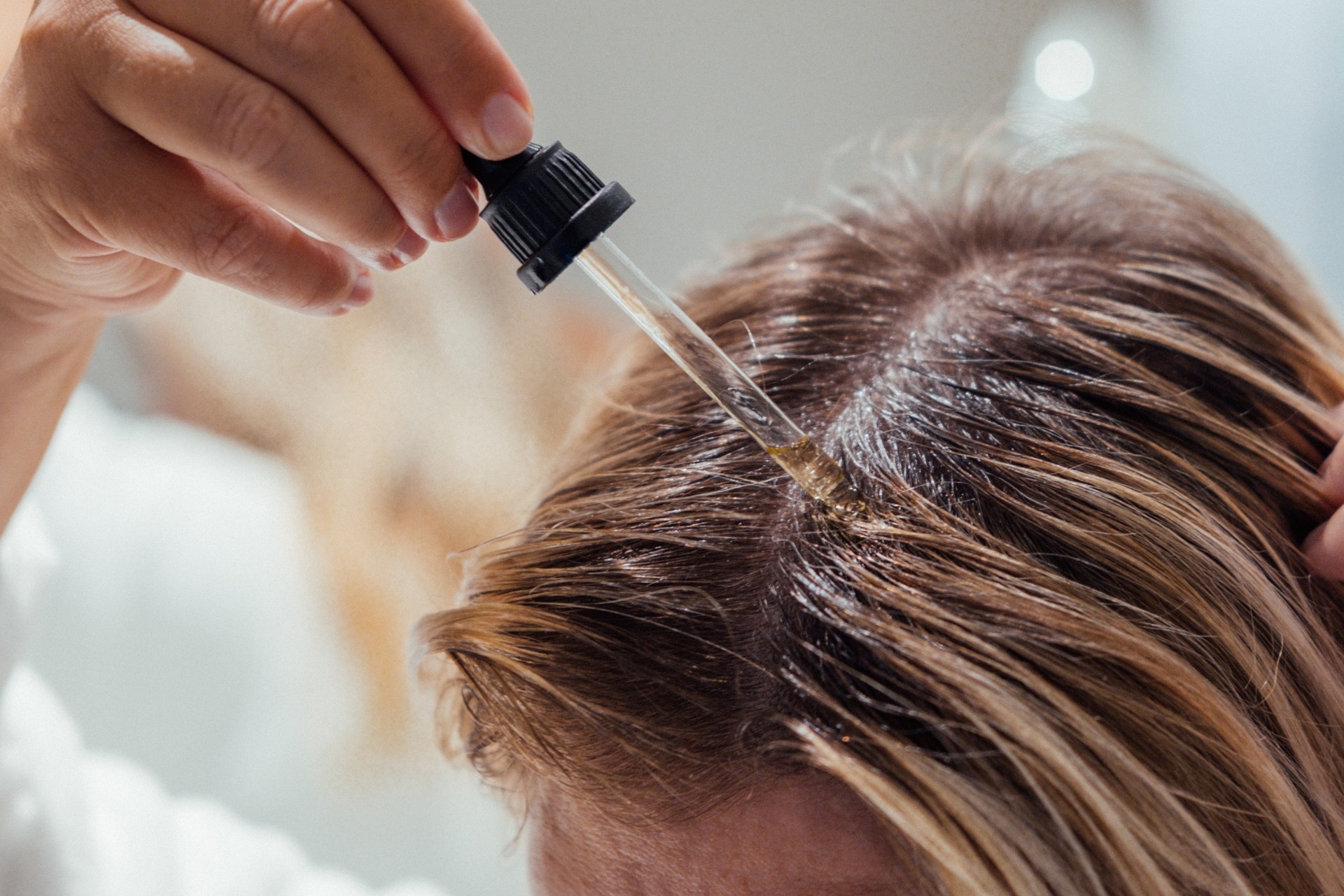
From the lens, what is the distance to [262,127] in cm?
42

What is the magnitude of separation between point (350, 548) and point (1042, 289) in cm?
104

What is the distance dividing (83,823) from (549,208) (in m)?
0.83

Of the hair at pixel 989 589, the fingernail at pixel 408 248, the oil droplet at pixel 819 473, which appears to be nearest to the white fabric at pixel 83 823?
the hair at pixel 989 589

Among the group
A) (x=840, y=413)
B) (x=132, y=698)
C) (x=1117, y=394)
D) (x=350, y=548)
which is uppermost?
(x=1117, y=394)

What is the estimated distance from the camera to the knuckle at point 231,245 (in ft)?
1.51

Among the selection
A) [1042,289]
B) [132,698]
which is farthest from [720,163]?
[132,698]

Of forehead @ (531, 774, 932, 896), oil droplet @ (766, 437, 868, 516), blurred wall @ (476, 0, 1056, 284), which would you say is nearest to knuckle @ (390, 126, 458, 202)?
oil droplet @ (766, 437, 868, 516)

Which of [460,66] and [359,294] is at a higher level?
[460,66]

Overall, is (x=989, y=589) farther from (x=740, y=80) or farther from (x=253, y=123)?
(x=740, y=80)

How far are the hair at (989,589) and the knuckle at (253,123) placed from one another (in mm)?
244

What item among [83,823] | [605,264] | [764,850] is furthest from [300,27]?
[83,823]

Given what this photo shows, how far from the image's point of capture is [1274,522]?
551mm

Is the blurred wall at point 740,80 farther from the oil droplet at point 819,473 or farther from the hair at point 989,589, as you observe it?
the oil droplet at point 819,473

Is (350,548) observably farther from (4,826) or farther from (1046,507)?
(1046,507)
